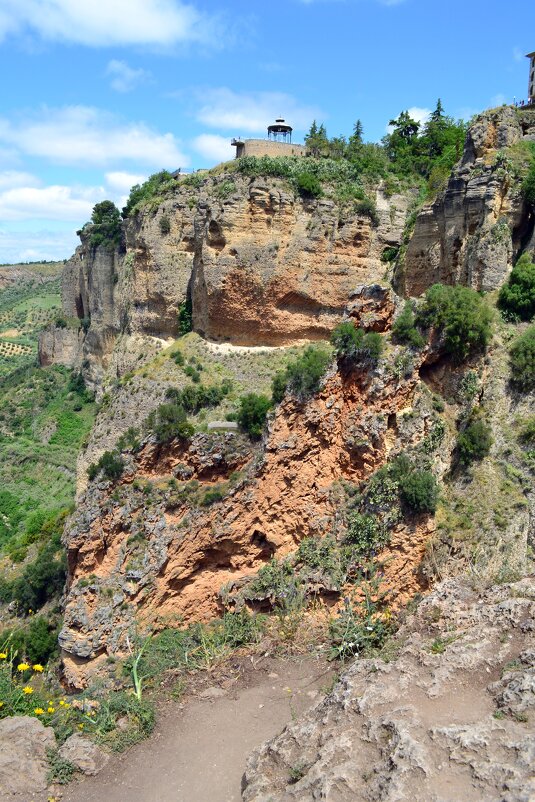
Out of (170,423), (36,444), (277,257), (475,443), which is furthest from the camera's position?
(36,444)

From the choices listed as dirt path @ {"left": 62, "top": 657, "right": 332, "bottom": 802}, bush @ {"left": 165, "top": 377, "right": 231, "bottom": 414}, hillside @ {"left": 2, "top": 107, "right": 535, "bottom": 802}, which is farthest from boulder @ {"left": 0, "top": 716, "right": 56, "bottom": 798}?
bush @ {"left": 165, "top": 377, "right": 231, "bottom": 414}

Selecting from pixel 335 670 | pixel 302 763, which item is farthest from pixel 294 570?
pixel 302 763

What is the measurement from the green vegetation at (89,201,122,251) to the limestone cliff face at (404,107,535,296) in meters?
27.0

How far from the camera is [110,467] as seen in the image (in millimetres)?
21500

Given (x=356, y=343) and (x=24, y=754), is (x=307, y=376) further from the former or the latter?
(x=24, y=754)

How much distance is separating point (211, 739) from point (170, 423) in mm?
10343

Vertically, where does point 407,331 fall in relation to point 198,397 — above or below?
above

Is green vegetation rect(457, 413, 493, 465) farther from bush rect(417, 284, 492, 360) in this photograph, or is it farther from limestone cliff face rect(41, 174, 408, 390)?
limestone cliff face rect(41, 174, 408, 390)

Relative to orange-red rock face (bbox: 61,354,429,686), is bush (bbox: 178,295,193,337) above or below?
above

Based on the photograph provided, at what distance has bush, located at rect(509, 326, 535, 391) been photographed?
1855 cm

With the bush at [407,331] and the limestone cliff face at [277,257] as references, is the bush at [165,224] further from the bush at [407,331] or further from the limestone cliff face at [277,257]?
the bush at [407,331]

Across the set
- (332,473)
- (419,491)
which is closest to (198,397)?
(332,473)

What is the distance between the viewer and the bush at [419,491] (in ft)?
57.2

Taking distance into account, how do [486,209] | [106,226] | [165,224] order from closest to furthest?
[486,209] < [165,224] < [106,226]
